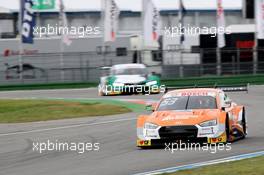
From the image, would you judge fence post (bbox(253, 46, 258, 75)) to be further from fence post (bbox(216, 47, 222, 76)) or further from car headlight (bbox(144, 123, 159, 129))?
car headlight (bbox(144, 123, 159, 129))

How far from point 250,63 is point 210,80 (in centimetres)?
449

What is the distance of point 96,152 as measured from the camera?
14242 millimetres

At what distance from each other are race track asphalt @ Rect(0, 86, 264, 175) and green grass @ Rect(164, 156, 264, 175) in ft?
2.93

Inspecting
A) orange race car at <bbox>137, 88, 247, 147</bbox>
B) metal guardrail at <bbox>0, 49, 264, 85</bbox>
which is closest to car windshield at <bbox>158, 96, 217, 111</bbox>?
orange race car at <bbox>137, 88, 247, 147</bbox>

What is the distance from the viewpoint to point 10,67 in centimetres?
4166

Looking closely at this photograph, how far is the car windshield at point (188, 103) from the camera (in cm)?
1503

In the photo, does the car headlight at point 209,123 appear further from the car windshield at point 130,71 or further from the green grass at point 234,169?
the car windshield at point 130,71

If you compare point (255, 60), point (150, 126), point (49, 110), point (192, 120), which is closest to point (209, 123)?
point (192, 120)

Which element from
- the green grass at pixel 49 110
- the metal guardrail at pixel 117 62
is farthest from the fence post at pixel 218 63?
the green grass at pixel 49 110

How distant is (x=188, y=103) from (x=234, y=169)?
4.58 meters

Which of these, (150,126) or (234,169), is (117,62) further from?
(234,169)

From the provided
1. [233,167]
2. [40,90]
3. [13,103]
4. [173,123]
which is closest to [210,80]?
[40,90]

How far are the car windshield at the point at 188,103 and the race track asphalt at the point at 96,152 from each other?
907mm

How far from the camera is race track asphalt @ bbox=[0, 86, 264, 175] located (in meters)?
12.1
